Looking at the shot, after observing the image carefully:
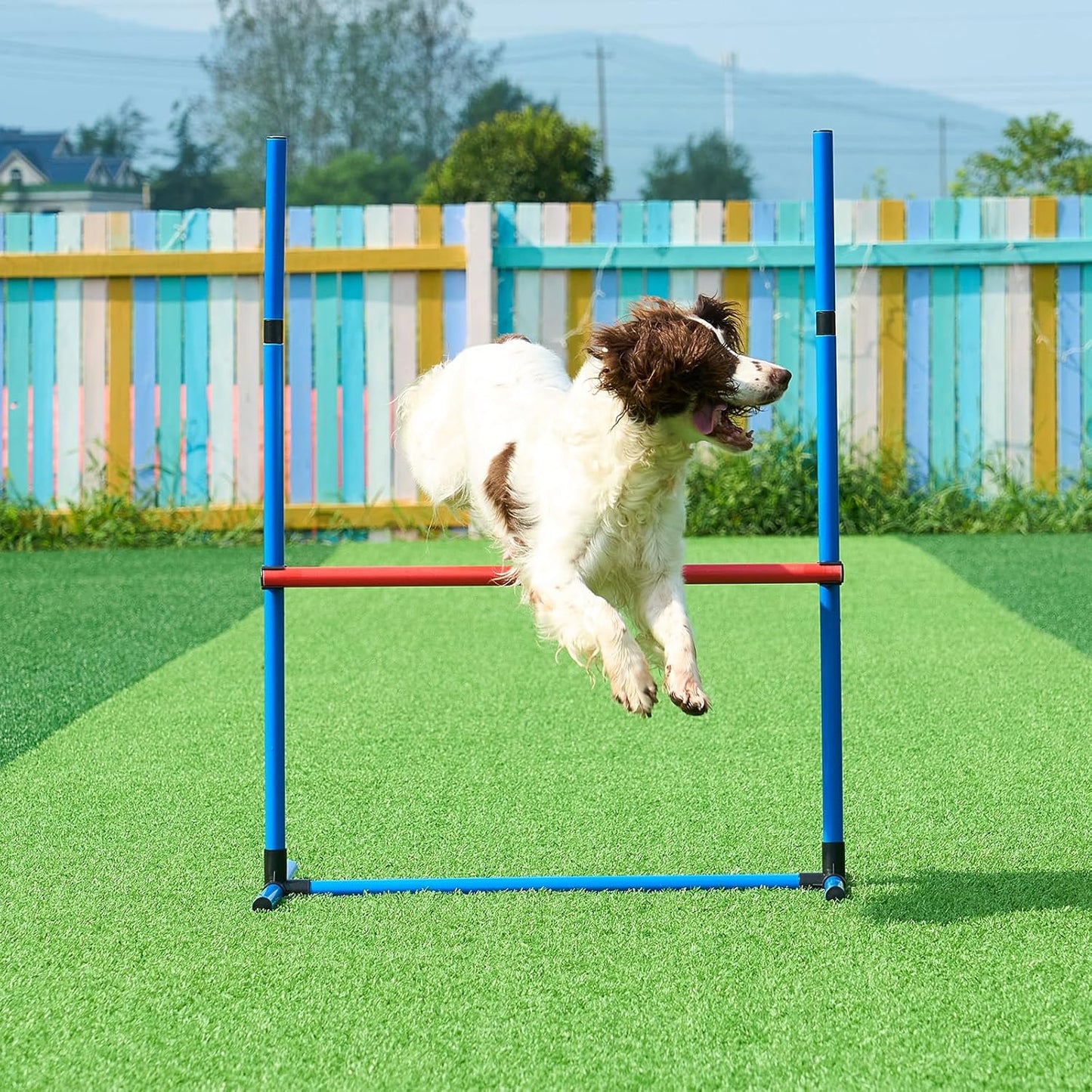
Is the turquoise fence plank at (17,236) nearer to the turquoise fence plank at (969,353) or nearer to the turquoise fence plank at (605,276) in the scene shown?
the turquoise fence plank at (605,276)

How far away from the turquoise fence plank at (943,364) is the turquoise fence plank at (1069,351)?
710 millimetres

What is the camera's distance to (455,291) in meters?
10.4

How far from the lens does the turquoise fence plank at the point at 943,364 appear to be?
10500 millimetres

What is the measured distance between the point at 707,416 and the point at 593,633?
575 millimetres

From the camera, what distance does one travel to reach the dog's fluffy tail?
484cm

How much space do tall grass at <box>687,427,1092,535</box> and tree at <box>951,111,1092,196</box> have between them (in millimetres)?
21827

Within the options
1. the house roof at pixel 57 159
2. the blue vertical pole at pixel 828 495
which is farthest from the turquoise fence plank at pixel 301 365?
the house roof at pixel 57 159

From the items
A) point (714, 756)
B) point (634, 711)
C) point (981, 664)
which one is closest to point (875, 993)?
point (634, 711)

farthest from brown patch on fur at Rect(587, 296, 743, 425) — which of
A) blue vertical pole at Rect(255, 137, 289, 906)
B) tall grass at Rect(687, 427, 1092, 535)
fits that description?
tall grass at Rect(687, 427, 1092, 535)

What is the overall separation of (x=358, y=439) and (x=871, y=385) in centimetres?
351

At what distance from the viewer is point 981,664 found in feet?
20.7

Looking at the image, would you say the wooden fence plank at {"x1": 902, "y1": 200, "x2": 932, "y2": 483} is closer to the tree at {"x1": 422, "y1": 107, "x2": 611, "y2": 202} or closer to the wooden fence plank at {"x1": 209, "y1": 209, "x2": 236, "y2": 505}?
the wooden fence plank at {"x1": 209, "y1": 209, "x2": 236, "y2": 505}

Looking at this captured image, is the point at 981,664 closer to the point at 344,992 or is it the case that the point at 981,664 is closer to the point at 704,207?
the point at 344,992

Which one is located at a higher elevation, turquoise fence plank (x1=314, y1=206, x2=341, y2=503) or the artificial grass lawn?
turquoise fence plank (x1=314, y1=206, x2=341, y2=503)
